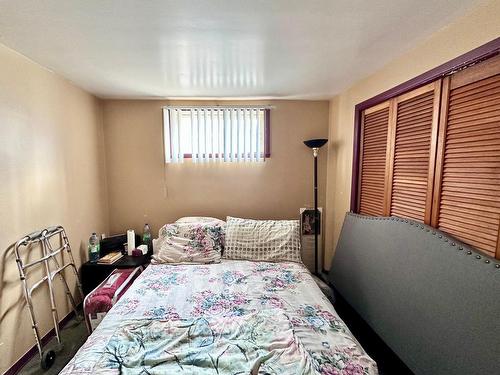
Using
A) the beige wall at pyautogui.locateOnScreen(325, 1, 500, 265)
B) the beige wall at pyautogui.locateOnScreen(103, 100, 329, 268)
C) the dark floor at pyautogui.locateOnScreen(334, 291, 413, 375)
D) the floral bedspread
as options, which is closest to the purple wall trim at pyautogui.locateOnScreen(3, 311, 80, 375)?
the floral bedspread

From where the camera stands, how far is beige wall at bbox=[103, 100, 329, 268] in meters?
2.79

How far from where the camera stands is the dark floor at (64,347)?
5.40ft

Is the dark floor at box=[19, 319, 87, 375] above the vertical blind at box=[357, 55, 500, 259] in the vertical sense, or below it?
below

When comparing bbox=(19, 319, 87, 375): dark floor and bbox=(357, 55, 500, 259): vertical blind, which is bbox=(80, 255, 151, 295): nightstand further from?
A: bbox=(357, 55, 500, 259): vertical blind

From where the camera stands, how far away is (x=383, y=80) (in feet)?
6.39

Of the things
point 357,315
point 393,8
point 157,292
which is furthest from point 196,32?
point 357,315

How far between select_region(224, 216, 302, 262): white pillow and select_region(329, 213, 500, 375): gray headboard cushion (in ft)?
2.03

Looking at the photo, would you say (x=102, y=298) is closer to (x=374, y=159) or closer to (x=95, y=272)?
(x=95, y=272)

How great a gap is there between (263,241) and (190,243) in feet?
2.45

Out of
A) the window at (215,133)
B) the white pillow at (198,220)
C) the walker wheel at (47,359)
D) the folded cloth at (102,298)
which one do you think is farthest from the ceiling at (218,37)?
the walker wheel at (47,359)

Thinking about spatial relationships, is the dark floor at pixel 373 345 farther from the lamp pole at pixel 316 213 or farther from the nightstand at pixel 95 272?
the nightstand at pixel 95 272

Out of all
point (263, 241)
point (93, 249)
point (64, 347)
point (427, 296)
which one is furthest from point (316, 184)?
point (64, 347)

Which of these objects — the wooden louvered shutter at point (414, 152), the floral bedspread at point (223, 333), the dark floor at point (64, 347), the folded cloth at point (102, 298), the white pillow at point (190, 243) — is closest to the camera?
the floral bedspread at point (223, 333)

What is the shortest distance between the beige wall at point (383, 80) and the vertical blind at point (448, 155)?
0.45 ft
